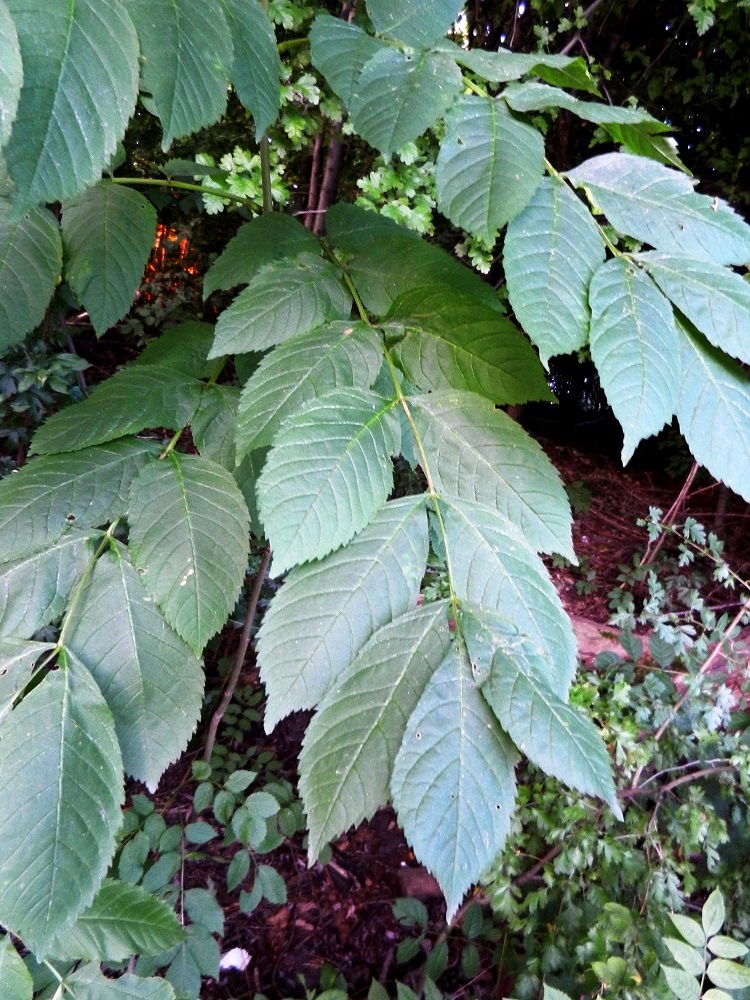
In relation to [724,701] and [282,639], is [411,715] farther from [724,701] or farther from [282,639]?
[724,701]

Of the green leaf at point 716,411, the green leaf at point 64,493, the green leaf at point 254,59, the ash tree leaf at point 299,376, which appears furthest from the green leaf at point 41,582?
the green leaf at point 716,411

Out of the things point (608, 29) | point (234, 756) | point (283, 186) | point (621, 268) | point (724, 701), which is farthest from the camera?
point (608, 29)

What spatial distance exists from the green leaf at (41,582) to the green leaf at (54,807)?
8cm

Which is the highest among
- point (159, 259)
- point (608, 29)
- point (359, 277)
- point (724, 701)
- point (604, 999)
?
point (608, 29)

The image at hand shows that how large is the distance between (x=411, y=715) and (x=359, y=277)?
524 millimetres

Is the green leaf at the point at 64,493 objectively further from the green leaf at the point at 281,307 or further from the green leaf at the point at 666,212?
the green leaf at the point at 666,212

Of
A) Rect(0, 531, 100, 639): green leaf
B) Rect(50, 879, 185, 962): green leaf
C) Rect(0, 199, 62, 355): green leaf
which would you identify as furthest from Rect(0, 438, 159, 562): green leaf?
Rect(50, 879, 185, 962): green leaf

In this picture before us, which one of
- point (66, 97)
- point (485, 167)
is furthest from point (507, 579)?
point (66, 97)

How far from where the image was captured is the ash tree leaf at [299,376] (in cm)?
59

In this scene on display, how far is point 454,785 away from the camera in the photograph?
0.42 m

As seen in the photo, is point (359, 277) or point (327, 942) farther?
point (327, 942)

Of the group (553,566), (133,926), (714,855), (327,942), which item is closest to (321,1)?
(133,926)

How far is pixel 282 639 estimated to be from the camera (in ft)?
1.56

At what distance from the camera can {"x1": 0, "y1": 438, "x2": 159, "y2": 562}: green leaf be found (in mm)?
639
